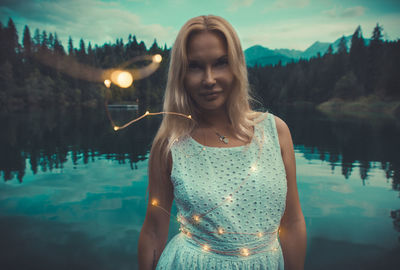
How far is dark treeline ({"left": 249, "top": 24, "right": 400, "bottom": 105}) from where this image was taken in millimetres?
52625

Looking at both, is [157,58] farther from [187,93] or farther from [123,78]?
[187,93]

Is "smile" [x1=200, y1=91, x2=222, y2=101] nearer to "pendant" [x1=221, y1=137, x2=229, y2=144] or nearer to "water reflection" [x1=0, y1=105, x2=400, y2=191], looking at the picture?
"pendant" [x1=221, y1=137, x2=229, y2=144]

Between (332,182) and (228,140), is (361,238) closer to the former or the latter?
(332,182)

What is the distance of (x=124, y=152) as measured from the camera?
17.6 metres

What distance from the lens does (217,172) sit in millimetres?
1655

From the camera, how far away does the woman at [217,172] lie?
1.59m

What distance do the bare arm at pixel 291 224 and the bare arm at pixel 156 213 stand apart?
802 millimetres

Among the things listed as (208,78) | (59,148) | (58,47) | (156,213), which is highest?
(58,47)

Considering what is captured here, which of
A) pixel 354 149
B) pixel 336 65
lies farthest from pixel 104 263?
pixel 336 65

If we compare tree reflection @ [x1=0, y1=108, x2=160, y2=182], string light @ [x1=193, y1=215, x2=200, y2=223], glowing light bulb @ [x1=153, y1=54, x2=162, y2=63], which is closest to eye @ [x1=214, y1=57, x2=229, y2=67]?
glowing light bulb @ [x1=153, y1=54, x2=162, y2=63]

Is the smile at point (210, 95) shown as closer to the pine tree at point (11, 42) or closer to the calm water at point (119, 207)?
the calm water at point (119, 207)

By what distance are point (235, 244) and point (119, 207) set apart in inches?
321

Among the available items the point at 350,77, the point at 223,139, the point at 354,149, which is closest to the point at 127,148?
the point at 354,149

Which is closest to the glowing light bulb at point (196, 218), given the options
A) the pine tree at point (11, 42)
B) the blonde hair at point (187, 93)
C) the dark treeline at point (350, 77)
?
the blonde hair at point (187, 93)
